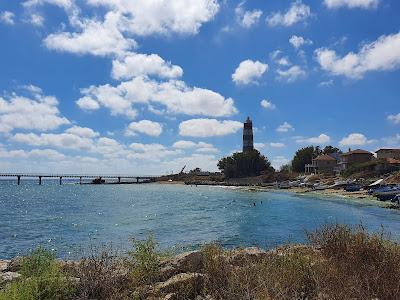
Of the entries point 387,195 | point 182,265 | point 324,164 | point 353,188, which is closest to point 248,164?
point 324,164

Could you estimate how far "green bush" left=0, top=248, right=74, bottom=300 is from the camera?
289 inches

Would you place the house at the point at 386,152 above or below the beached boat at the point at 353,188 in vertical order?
above

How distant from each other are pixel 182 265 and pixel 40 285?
2947 millimetres

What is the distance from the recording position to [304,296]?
798 centimetres

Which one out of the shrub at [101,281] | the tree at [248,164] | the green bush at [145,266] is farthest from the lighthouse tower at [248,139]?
the shrub at [101,281]

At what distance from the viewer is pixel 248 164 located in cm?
15575

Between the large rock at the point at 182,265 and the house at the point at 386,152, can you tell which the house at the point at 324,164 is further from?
the large rock at the point at 182,265

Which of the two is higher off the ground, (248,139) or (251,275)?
(248,139)

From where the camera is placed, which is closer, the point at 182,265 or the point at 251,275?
the point at 251,275

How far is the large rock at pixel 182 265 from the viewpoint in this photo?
9.16 m

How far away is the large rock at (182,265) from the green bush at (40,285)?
79.6 inches

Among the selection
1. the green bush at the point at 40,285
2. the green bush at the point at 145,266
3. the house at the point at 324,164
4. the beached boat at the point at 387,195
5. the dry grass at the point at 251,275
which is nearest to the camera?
the dry grass at the point at 251,275

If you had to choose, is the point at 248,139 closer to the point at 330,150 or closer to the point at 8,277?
the point at 330,150

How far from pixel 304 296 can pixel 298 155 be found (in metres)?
149
